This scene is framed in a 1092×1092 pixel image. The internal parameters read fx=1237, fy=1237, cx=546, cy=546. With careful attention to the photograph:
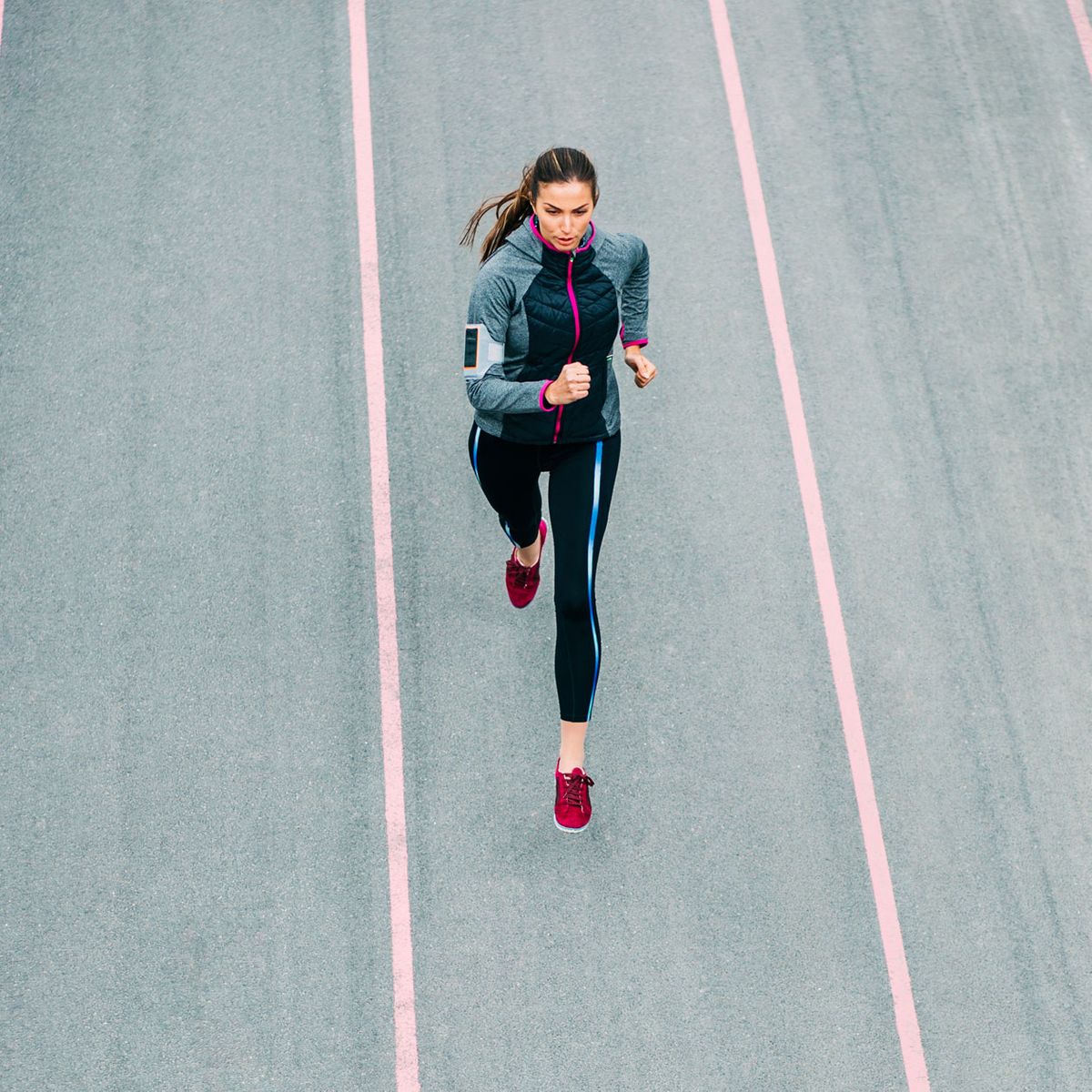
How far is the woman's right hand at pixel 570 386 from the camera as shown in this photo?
161 inches

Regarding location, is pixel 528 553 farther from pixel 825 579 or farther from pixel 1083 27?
pixel 1083 27

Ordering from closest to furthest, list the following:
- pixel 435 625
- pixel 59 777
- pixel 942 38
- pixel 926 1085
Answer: pixel 926 1085 < pixel 59 777 < pixel 435 625 < pixel 942 38

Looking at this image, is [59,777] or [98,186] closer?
[59,777]

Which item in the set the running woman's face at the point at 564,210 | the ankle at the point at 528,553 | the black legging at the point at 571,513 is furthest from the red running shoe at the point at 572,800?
the running woman's face at the point at 564,210

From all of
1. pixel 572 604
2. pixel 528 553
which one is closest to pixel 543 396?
pixel 572 604

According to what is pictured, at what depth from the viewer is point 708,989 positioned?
201 inches

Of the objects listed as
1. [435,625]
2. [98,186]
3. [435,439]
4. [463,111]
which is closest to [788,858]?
[435,625]

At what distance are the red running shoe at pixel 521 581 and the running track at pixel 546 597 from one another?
14cm

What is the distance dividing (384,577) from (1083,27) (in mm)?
5372

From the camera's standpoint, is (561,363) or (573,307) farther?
(561,363)

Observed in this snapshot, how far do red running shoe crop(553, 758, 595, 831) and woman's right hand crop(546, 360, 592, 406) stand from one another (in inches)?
67.6

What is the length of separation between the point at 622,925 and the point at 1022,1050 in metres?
1.71

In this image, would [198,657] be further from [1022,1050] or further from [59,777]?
[1022,1050]

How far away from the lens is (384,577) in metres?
5.79
